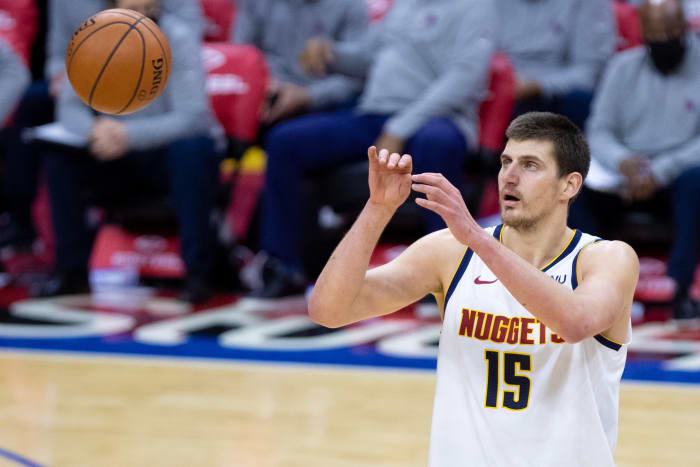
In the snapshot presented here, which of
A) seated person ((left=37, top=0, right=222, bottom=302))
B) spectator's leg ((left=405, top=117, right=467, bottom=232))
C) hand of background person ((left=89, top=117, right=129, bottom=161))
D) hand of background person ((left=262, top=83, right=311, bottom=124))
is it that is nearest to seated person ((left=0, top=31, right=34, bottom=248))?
seated person ((left=37, top=0, right=222, bottom=302))

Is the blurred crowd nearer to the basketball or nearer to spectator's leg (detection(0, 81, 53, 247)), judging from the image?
spectator's leg (detection(0, 81, 53, 247))

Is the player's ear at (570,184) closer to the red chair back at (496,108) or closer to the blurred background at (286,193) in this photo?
the blurred background at (286,193)

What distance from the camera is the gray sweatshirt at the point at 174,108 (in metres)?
5.86

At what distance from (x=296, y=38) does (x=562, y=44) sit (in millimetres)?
1792

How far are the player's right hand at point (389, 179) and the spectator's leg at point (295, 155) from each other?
354 centimetres

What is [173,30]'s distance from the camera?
591cm

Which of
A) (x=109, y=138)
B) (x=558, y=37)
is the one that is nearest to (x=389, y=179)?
(x=109, y=138)

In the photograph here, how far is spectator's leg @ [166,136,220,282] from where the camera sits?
231 inches

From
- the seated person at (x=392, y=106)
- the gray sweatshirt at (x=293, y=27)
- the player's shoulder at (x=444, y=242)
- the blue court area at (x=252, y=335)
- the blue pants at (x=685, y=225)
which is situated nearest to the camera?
the player's shoulder at (x=444, y=242)

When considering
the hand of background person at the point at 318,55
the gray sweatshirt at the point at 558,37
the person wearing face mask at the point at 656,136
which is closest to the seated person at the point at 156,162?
the hand of background person at the point at 318,55

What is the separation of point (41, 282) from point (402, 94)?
102 inches

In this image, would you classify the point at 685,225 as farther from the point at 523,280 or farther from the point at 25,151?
the point at 25,151

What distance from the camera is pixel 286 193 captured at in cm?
582

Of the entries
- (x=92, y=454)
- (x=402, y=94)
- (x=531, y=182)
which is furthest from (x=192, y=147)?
(x=531, y=182)
